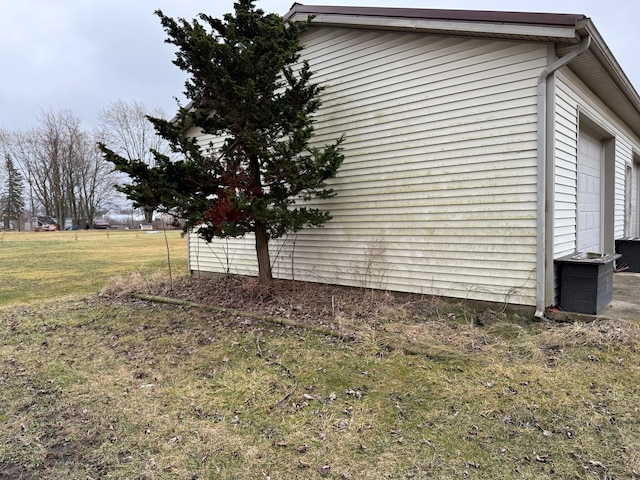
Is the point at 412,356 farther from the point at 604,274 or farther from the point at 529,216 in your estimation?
the point at 604,274

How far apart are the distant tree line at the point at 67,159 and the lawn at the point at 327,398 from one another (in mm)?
38103

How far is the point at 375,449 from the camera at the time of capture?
242 centimetres

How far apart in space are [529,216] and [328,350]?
3060mm

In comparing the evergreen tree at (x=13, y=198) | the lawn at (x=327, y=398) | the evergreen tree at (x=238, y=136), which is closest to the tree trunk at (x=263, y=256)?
the evergreen tree at (x=238, y=136)

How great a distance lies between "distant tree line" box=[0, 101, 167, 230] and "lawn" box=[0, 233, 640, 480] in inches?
1500

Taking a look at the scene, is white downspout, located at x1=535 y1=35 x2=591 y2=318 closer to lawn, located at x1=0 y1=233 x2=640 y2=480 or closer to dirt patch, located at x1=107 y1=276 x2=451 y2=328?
lawn, located at x1=0 y1=233 x2=640 y2=480

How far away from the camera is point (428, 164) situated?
18.8 ft

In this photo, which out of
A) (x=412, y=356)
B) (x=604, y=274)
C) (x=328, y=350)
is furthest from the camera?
(x=604, y=274)

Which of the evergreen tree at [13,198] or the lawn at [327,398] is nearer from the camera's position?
the lawn at [327,398]

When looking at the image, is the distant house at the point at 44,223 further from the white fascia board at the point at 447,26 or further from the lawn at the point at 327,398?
the white fascia board at the point at 447,26

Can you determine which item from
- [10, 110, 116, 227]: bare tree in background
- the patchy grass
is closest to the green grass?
the patchy grass

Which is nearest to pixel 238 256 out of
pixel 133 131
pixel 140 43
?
pixel 140 43

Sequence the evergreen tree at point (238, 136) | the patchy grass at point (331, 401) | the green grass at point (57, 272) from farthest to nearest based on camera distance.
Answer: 1. the green grass at point (57, 272)
2. the evergreen tree at point (238, 136)
3. the patchy grass at point (331, 401)

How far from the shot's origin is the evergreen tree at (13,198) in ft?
150
